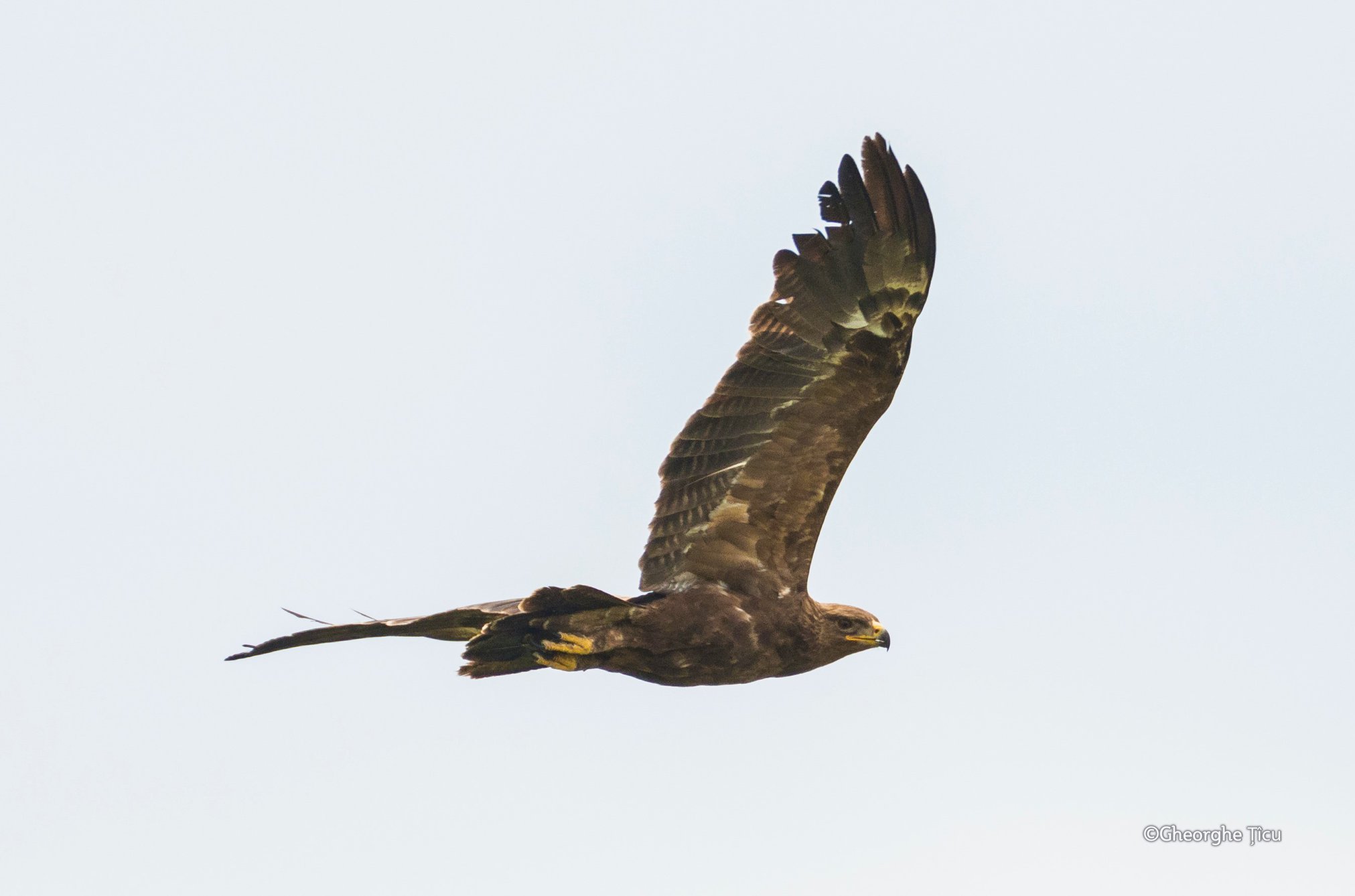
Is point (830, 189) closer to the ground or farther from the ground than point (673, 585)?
farther from the ground

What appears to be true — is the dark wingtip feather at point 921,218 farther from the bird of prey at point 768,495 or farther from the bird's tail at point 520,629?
the bird's tail at point 520,629

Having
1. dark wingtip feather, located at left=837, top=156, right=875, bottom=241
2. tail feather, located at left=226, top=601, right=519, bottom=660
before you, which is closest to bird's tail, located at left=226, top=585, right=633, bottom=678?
tail feather, located at left=226, top=601, right=519, bottom=660

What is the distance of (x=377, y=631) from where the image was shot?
1295cm

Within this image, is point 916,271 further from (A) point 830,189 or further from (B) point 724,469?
(B) point 724,469

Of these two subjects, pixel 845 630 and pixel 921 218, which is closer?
pixel 921 218

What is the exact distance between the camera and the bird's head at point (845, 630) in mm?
13680

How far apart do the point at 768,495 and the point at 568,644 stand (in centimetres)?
154

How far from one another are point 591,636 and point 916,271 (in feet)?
9.42

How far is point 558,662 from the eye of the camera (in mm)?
13141

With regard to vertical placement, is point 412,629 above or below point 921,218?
below

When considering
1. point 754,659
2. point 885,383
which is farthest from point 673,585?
point 885,383

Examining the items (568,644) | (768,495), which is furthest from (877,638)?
(568,644)

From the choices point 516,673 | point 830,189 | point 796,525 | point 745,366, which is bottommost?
point 516,673

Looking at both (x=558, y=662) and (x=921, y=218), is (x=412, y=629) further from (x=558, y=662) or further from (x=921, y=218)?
(x=921, y=218)
